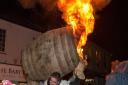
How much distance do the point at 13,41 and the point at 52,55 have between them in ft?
24.6

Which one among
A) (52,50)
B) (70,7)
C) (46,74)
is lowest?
(46,74)

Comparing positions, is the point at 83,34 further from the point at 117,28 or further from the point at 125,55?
the point at 125,55

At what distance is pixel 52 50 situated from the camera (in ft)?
31.3

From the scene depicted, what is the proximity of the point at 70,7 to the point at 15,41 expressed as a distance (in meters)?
2.90

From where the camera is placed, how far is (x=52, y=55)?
949 centimetres

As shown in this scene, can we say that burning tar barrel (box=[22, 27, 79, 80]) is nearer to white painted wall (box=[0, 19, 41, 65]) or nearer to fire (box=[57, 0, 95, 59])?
fire (box=[57, 0, 95, 59])

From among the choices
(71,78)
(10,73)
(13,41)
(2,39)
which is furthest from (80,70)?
(13,41)

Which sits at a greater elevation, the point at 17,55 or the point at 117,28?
the point at 117,28

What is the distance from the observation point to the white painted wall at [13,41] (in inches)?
637

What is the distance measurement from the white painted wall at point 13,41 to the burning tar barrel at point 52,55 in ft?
19.8

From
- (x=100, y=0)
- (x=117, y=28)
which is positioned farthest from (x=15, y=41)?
(x=117, y=28)

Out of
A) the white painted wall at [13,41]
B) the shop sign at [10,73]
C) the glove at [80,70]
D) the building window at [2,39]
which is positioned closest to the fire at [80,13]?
the white painted wall at [13,41]

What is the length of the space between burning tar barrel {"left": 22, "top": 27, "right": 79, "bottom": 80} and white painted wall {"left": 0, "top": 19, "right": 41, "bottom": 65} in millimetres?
6035

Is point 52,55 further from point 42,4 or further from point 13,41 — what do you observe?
point 42,4
